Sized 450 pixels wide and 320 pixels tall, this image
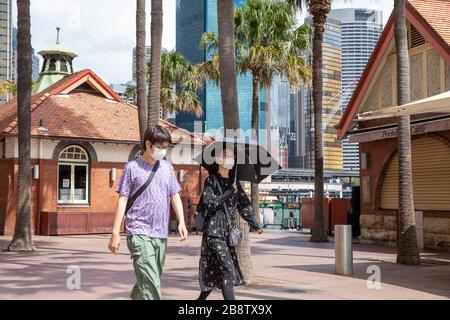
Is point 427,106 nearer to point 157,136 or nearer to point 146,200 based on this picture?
point 157,136

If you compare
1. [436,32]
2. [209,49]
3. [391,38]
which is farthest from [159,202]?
[209,49]

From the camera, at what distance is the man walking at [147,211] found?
5.63m

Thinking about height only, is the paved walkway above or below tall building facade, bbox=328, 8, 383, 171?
below

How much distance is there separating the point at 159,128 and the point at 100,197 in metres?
18.7

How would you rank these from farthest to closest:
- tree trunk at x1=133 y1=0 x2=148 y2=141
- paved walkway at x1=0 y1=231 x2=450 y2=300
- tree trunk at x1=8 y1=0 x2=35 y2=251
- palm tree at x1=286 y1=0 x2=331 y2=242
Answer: palm tree at x1=286 y1=0 x2=331 y2=242 < tree trunk at x1=8 y1=0 x2=35 y2=251 < tree trunk at x1=133 y1=0 x2=148 y2=141 < paved walkway at x1=0 y1=231 x2=450 y2=300

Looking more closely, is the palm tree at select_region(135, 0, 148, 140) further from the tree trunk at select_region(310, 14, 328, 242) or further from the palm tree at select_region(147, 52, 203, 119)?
the palm tree at select_region(147, 52, 203, 119)

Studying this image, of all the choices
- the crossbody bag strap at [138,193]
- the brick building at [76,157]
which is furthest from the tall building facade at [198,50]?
the crossbody bag strap at [138,193]

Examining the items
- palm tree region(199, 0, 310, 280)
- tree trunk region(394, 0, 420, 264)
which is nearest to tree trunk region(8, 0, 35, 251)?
tree trunk region(394, 0, 420, 264)

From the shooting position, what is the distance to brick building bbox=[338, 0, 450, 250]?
15.9 m

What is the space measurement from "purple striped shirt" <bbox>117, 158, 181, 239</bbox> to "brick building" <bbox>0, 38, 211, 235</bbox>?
17308mm

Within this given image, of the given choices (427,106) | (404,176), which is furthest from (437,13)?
A: (427,106)

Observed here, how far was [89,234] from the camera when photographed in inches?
920

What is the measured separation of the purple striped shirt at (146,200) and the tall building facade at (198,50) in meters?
83.3
